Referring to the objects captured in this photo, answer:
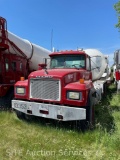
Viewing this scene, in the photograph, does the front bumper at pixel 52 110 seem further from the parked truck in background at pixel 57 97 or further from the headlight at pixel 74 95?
the headlight at pixel 74 95

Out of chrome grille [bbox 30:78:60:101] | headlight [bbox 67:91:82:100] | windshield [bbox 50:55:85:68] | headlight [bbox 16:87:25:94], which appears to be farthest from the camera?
windshield [bbox 50:55:85:68]

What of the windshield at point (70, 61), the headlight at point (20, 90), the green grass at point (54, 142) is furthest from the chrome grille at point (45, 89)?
the windshield at point (70, 61)

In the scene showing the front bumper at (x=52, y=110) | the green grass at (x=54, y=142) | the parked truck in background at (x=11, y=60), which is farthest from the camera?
the parked truck in background at (x=11, y=60)

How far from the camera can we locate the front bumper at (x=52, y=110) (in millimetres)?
5062

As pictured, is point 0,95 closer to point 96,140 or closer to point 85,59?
point 85,59

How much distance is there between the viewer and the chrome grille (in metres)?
5.42

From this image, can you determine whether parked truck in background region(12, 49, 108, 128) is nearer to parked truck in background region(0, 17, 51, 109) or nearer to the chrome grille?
the chrome grille

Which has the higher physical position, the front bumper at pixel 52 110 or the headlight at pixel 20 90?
the headlight at pixel 20 90

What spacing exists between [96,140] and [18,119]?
2.96 metres

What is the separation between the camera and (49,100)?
5516 mm

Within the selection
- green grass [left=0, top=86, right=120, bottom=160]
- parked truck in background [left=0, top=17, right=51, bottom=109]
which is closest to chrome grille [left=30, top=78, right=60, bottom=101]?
green grass [left=0, top=86, right=120, bottom=160]

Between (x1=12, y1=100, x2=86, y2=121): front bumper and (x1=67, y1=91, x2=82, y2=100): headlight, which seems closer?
(x1=12, y1=100, x2=86, y2=121): front bumper

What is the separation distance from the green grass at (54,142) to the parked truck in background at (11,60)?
5.58 ft

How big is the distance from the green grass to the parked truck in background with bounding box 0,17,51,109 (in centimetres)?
170
